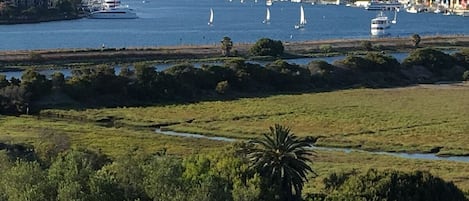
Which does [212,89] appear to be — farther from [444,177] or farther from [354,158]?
[444,177]

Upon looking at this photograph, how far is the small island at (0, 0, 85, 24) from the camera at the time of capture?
130m

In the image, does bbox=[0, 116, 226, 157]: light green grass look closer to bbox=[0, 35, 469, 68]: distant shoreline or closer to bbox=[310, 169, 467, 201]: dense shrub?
bbox=[310, 169, 467, 201]: dense shrub

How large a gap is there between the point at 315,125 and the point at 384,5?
140 m

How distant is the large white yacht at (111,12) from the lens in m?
143

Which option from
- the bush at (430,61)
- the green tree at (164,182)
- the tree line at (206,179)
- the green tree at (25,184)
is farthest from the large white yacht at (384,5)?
the green tree at (25,184)

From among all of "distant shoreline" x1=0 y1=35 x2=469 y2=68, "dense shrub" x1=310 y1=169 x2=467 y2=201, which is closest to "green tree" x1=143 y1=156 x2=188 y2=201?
"dense shrub" x1=310 y1=169 x2=467 y2=201

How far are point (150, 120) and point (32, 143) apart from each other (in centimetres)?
1069

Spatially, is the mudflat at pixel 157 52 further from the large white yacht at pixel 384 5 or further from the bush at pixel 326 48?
the large white yacht at pixel 384 5

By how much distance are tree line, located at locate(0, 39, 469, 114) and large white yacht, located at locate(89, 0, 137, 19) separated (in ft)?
257

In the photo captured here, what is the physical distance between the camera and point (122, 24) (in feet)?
443

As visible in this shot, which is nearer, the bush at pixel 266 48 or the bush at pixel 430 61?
the bush at pixel 430 61

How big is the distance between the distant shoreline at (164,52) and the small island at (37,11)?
164 feet

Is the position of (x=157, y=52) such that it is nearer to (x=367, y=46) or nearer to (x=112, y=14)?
(x=367, y=46)

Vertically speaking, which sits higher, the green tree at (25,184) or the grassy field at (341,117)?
the green tree at (25,184)
